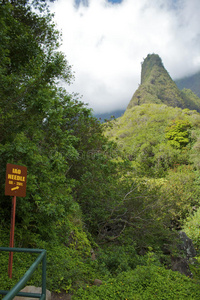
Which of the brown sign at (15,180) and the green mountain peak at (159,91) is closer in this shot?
the brown sign at (15,180)

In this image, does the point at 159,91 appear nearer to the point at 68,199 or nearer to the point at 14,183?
the point at 68,199

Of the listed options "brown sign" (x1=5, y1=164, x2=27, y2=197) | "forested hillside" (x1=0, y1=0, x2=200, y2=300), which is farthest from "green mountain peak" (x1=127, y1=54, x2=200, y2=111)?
"brown sign" (x1=5, y1=164, x2=27, y2=197)

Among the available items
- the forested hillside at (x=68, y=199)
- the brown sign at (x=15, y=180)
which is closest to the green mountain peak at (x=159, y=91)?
the forested hillside at (x=68, y=199)

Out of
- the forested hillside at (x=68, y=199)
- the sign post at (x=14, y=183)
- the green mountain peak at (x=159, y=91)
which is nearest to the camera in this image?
the sign post at (x=14, y=183)

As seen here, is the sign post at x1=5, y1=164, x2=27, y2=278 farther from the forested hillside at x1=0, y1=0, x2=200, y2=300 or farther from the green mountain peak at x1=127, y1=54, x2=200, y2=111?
the green mountain peak at x1=127, y1=54, x2=200, y2=111

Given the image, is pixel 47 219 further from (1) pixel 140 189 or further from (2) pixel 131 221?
(1) pixel 140 189

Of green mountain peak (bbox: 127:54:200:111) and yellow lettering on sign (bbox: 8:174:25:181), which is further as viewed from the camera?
green mountain peak (bbox: 127:54:200:111)

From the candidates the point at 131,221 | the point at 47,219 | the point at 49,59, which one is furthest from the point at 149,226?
the point at 49,59

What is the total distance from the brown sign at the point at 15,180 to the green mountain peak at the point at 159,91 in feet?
181

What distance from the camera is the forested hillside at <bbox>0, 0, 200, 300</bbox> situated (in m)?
4.27

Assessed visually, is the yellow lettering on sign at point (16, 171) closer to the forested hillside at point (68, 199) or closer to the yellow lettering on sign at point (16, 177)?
the yellow lettering on sign at point (16, 177)

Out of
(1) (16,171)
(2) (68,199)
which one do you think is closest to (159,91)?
(2) (68,199)

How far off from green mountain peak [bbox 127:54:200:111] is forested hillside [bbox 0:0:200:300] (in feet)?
163

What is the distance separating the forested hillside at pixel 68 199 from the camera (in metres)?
4.27
